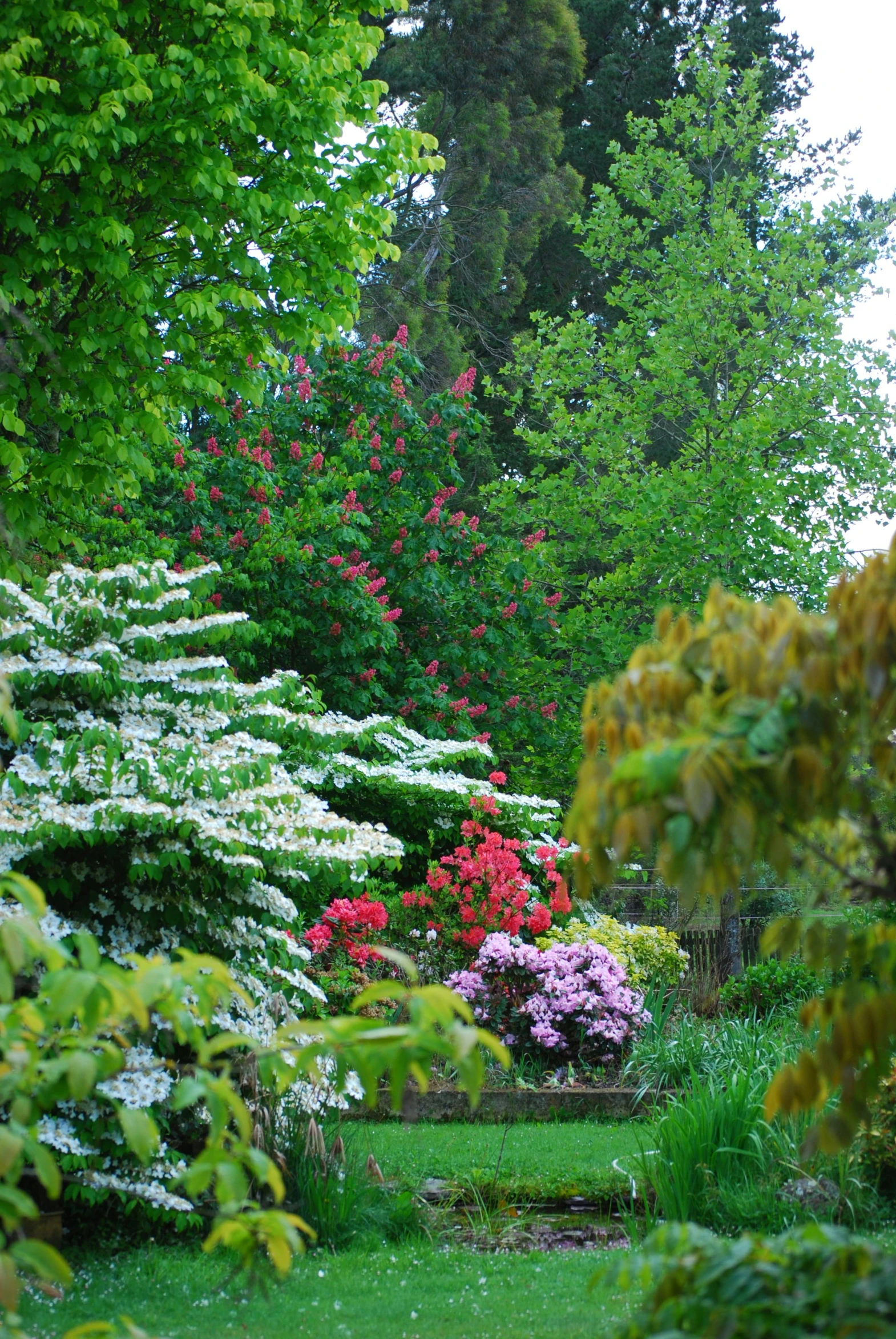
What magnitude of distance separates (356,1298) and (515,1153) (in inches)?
78.9

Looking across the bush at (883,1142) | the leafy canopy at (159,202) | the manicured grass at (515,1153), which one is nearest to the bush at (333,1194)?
the manicured grass at (515,1153)

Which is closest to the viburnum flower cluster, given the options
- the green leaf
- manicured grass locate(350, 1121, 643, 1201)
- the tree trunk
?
manicured grass locate(350, 1121, 643, 1201)

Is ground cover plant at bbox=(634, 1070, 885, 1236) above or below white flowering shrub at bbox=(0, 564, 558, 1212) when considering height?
below

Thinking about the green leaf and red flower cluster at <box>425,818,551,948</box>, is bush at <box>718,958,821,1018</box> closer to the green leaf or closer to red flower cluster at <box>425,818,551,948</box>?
red flower cluster at <box>425,818,551,948</box>

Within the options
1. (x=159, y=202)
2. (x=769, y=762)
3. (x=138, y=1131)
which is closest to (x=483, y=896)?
(x=159, y=202)

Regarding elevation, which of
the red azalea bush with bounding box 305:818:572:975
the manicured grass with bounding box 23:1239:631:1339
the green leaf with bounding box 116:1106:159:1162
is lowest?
the manicured grass with bounding box 23:1239:631:1339

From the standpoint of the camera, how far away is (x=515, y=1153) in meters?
5.98

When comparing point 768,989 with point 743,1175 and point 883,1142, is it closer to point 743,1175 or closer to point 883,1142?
point 883,1142

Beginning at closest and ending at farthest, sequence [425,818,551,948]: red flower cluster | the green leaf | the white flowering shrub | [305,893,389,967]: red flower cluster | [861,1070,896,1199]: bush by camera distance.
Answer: the green leaf < the white flowering shrub < [861,1070,896,1199]: bush < [305,893,389,967]: red flower cluster < [425,818,551,948]: red flower cluster

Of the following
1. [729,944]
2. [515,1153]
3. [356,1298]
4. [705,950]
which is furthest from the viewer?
[729,944]

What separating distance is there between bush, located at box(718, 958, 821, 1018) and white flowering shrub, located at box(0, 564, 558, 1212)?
4727 mm

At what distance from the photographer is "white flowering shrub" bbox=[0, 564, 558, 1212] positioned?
4.40 meters

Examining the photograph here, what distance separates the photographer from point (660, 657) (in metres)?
1.87

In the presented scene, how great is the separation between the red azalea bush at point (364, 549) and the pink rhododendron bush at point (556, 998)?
3.56 m
